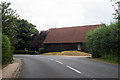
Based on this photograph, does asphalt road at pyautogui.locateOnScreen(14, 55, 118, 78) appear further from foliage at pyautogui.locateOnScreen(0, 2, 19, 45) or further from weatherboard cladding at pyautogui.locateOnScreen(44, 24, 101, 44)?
weatherboard cladding at pyautogui.locateOnScreen(44, 24, 101, 44)

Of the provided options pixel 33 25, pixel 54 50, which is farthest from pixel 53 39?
pixel 33 25

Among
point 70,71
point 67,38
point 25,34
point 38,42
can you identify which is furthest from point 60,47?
point 70,71

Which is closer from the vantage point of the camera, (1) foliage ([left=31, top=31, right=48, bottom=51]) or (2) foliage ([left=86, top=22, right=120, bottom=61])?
(2) foliage ([left=86, top=22, right=120, bottom=61])

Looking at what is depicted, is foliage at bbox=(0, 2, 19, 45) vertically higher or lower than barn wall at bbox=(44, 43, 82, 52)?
higher

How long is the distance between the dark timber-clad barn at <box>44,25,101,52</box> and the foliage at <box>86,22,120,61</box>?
20.2m

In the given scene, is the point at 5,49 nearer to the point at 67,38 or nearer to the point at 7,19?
the point at 7,19

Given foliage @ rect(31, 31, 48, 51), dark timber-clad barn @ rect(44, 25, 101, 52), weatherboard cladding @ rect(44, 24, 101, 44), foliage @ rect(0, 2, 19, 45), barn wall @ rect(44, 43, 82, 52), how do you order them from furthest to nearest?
foliage @ rect(31, 31, 48, 51) < weatherboard cladding @ rect(44, 24, 101, 44) < barn wall @ rect(44, 43, 82, 52) < dark timber-clad barn @ rect(44, 25, 101, 52) < foliage @ rect(0, 2, 19, 45)

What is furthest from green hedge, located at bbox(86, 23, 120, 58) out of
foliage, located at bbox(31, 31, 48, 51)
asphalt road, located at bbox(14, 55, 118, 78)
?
foliage, located at bbox(31, 31, 48, 51)

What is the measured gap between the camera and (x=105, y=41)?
21.6 metres

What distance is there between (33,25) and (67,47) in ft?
74.0

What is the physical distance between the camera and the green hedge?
19.4m

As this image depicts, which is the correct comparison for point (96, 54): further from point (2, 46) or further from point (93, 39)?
point (2, 46)

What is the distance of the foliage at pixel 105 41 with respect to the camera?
19.4 metres

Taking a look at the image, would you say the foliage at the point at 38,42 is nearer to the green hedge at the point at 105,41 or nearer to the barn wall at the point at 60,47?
the barn wall at the point at 60,47
